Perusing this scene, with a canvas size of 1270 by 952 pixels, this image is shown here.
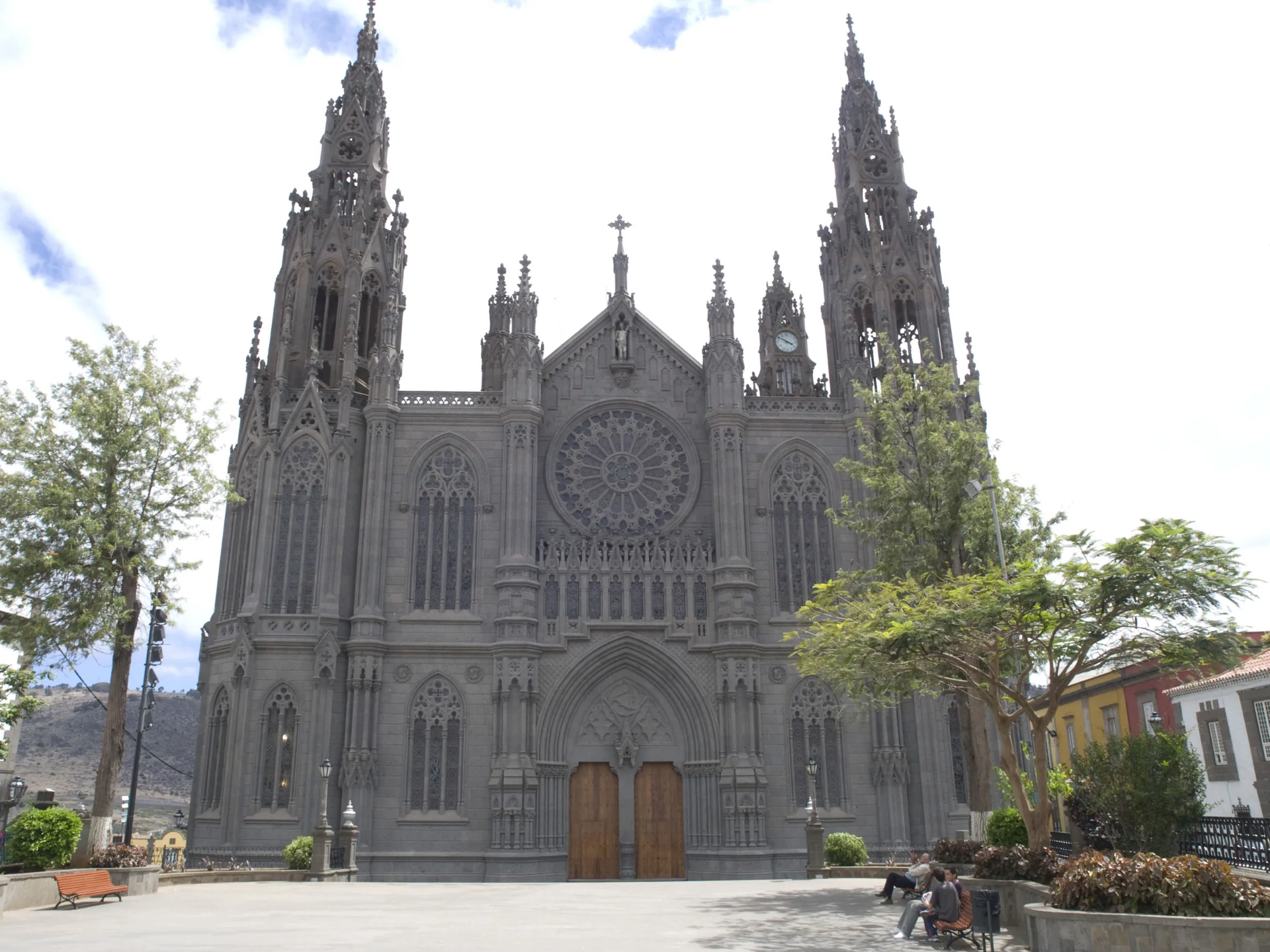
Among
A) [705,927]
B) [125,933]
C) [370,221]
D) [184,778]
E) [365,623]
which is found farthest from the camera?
[184,778]

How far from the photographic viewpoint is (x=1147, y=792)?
16.7 m

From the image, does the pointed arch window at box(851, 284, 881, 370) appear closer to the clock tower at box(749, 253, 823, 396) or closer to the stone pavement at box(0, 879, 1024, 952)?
the clock tower at box(749, 253, 823, 396)

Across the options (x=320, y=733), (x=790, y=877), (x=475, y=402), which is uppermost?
(x=475, y=402)

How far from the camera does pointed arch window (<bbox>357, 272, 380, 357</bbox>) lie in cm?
3991

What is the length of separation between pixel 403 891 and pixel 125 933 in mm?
10451

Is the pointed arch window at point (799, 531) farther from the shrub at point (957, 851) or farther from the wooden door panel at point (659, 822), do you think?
the shrub at point (957, 851)

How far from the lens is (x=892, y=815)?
3241 cm

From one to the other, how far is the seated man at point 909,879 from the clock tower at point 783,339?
31.3 meters

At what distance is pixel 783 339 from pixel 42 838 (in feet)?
122

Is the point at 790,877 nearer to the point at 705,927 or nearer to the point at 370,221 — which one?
the point at 705,927

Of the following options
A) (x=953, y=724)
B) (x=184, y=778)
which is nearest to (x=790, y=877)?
(x=953, y=724)

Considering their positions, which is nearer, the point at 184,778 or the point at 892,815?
the point at 892,815

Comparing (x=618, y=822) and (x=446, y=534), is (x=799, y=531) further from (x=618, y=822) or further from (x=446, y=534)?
(x=446, y=534)

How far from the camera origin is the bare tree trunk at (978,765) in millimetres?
23656
